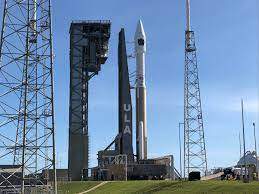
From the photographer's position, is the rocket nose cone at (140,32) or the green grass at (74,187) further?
the rocket nose cone at (140,32)

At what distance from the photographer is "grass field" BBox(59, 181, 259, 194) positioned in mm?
56188

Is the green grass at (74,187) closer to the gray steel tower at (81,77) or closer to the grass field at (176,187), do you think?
the grass field at (176,187)

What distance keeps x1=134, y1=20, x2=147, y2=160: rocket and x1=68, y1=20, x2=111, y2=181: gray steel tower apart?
8.35 metres

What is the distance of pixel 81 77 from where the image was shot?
112812 mm

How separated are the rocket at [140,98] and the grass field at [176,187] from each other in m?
20.0

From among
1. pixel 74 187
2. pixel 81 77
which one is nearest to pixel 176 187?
pixel 74 187

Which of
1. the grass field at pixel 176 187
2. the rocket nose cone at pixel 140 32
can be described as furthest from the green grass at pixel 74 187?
the rocket nose cone at pixel 140 32

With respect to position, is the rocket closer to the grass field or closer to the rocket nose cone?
the rocket nose cone

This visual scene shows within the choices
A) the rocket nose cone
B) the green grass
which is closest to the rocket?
the rocket nose cone

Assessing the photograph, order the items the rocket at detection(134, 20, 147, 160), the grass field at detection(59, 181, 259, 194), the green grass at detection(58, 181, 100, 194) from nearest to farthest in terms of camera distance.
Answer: the grass field at detection(59, 181, 259, 194) → the green grass at detection(58, 181, 100, 194) → the rocket at detection(134, 20, 147, 160)

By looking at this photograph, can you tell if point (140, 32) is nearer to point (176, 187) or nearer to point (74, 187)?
point (74, 187)

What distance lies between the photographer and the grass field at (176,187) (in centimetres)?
5619

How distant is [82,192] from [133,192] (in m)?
12.9

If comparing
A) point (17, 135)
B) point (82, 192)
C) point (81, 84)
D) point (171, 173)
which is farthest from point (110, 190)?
point (81, 84)
